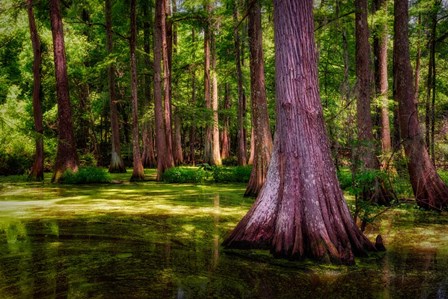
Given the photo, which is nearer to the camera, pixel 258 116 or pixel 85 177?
pixel 258 116

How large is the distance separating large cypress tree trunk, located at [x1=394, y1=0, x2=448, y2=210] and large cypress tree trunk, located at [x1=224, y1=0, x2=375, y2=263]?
5.21m

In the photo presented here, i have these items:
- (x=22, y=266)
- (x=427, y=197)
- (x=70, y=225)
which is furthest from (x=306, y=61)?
(x=427, y=197)

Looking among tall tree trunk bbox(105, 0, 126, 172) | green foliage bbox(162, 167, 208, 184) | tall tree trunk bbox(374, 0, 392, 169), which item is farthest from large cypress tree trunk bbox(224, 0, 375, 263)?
tall tree trunk bbox(105, 0, 126, 172)

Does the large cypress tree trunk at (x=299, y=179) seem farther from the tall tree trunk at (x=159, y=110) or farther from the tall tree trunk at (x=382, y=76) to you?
the tall tree trunk at (x=159, y=110)

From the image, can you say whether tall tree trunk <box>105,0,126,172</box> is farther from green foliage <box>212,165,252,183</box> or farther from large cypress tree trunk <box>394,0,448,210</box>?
large cypress tree trunk <box>394,0,448,210</box>

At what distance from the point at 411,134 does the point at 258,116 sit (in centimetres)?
480

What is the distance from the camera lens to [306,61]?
6410 millimetres

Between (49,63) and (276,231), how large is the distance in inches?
1008

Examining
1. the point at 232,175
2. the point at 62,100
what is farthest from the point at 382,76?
the point at 62,100

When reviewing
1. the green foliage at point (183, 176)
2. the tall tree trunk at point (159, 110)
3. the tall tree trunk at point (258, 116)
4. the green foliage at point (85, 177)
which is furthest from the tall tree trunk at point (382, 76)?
the green foliage at point (85, 177)

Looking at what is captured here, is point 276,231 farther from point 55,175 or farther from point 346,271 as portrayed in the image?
point 55,175

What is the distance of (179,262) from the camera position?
5.87 metres

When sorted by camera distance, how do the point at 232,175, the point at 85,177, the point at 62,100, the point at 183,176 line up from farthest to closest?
the point at 232,175
the point at 62,100
the point at 183,176
the point at 85,177

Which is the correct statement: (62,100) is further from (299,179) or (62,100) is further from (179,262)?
(299,179)
